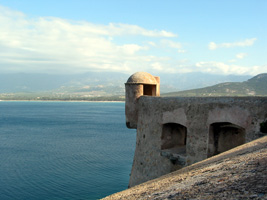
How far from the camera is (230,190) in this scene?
3855mm

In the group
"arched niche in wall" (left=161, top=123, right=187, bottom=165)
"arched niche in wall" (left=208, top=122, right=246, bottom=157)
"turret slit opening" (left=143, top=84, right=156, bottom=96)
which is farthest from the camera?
"turret slit opening" (left=143, top=84, right=156, bottom=96)

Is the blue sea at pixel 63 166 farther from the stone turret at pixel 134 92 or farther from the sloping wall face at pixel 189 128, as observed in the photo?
the stone turret at pixel 134 92

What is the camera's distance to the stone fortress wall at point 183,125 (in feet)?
31.7

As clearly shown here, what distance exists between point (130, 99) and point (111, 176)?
37.0 ft

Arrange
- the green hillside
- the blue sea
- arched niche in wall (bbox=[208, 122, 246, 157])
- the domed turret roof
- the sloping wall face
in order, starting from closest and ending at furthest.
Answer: the sloping wall face
arched niche in wall (bbox=[208, 122, 246, 157])
the domed turret roof
the blue sea
the green hillside

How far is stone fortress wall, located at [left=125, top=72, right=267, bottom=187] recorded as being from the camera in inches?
380

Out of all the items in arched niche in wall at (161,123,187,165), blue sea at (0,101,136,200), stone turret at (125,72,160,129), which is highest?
stone turret at (125,72,160,129)

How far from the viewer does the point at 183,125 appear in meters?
12.0

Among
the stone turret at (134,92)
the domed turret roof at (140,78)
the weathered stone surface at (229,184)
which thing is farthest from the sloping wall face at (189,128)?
the weathered stone surface at (229,184)

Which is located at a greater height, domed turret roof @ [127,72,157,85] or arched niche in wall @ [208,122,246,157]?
domed turret roof @ [127,72,157,85]

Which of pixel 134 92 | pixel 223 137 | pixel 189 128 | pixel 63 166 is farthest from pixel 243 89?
pixel 189 128

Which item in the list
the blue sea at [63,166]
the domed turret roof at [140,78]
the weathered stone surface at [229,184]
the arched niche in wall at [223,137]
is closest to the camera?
the weathered stone surface at [229,184]

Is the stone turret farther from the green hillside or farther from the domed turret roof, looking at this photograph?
the green hillside

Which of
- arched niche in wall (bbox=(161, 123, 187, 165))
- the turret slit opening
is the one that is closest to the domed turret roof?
the turret slit opening
